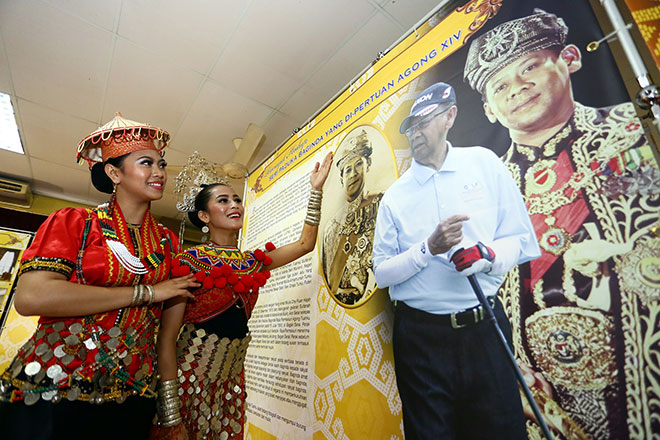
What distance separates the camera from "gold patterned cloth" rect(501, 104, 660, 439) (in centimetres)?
77

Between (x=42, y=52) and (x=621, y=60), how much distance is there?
3561 millimetres

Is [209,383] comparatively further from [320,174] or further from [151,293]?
[320,174]

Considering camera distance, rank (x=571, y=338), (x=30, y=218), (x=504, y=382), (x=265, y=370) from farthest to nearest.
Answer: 1. (x=30, y=218)
2. (x=265, y=370)
3. (x=504, y=382)
4. (x=571, y=338)

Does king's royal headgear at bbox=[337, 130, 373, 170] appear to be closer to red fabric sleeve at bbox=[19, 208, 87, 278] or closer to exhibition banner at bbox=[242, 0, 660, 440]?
exhibition banner at bbox=[242, 0, 660, 440]

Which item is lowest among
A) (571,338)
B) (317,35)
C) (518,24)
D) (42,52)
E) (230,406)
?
(230,406)

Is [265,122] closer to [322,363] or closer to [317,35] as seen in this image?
[317,35]

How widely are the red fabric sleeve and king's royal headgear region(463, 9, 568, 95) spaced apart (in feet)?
5.25

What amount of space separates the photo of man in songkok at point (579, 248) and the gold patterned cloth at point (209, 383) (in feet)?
3.90

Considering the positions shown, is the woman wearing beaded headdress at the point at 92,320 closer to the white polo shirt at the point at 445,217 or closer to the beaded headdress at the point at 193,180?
the beaded headdress at the point at 193,180

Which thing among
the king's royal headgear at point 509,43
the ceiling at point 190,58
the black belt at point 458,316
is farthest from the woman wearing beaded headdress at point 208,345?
the ceiling at point 190,58

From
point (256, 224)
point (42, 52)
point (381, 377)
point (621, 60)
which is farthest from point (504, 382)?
point (42, 52)

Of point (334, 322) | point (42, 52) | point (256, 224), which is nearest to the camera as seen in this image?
point (334, 322)

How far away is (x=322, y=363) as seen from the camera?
5.41ft

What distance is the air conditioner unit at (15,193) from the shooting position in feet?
15.6
